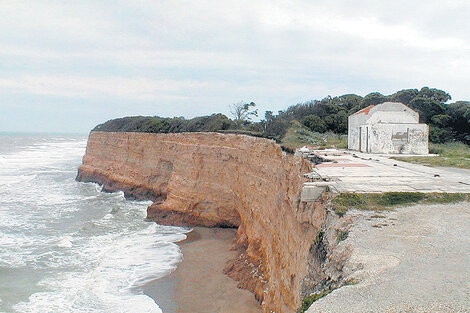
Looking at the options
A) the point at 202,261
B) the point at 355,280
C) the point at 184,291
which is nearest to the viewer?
the point at 355,280

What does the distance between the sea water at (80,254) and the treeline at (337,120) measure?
9529 mm

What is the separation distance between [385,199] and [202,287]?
6.97 m

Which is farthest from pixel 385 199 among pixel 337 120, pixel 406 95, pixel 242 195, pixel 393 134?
pixel 337 120

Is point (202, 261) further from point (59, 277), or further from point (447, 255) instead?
point (447, 255)

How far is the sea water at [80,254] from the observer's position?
10.9 meters

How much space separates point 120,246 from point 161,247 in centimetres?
157

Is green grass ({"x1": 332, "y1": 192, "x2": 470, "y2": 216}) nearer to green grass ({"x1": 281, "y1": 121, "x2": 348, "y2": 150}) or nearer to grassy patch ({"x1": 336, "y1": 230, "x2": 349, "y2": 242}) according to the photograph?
grassy patch ({"x1": 336, "y1": 230, "x2": 349, "y2": 242})

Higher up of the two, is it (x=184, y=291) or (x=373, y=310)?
(x=373, y=310)

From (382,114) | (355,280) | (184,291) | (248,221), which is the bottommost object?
(184,291)

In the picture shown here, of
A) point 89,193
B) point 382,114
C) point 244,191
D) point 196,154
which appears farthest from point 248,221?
point 89,193

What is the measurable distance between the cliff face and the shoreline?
1.51ft

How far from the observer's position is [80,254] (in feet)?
47.8

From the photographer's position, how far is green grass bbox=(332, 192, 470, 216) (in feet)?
21.5

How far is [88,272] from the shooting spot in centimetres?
1275
